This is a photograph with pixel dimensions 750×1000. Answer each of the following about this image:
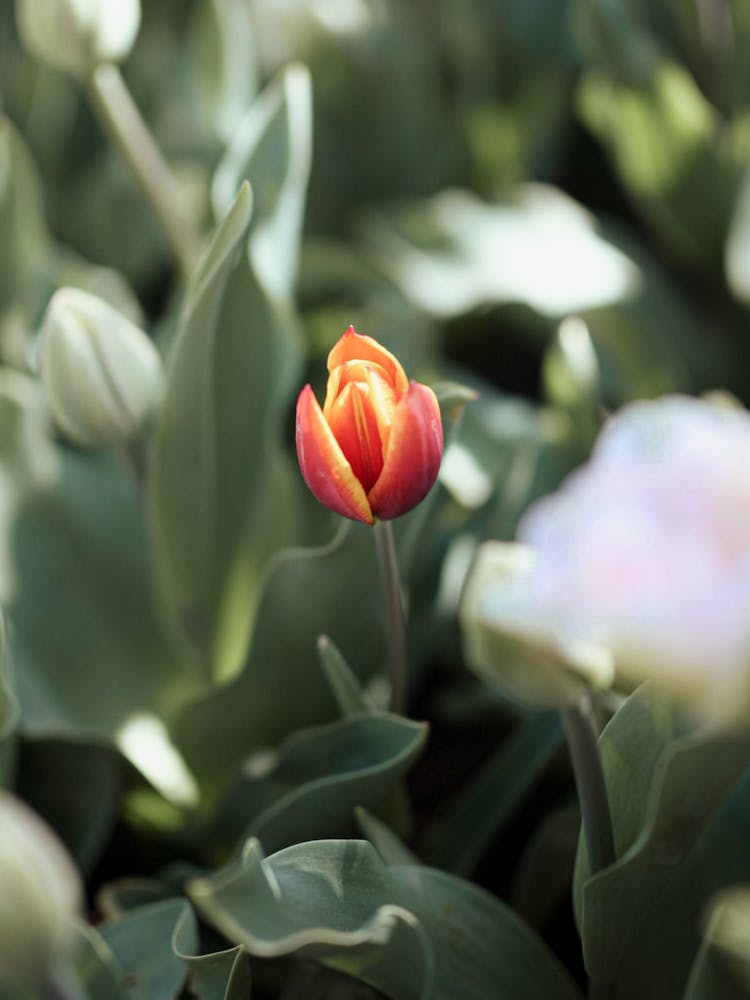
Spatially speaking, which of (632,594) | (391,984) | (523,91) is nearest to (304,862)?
(391,984)

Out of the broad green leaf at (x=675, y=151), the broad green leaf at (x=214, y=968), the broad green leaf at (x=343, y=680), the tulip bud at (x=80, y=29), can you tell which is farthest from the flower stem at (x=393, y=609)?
→ the broad green leaf at (x=675, y=151)

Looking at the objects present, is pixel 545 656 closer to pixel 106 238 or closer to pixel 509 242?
pixel 509 242

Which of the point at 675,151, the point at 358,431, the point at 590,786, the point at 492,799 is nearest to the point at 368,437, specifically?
the point at 358,431

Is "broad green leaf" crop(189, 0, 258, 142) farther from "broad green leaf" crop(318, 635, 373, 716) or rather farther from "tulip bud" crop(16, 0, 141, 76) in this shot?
"broad green leaf" crop(318, 635, 373, 716)

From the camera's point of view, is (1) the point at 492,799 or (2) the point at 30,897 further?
(1) the point at 492,799

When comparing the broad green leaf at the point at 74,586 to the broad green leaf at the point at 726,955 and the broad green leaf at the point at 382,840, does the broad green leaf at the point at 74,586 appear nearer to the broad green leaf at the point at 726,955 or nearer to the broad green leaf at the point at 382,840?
the broad green leaf at the point at 382,840

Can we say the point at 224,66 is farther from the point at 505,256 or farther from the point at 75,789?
the point at 75,789
